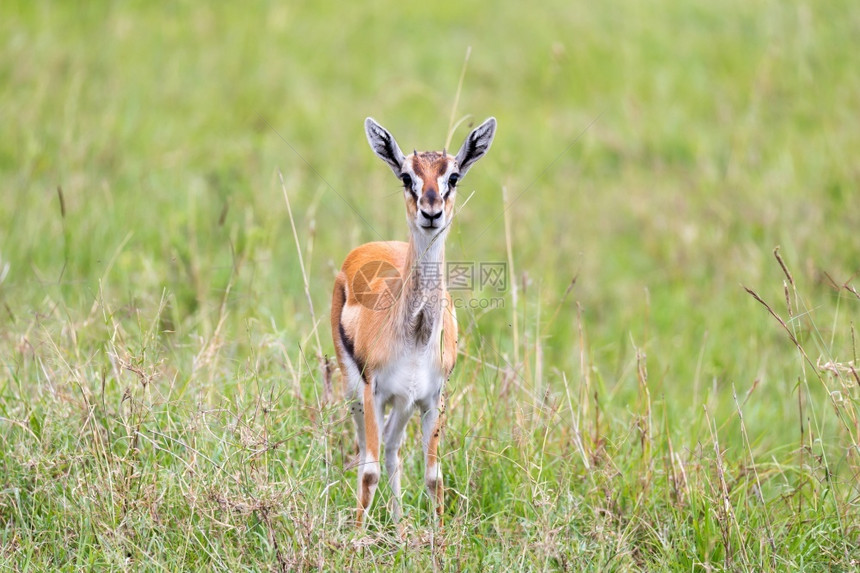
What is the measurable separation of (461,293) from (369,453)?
2321mm

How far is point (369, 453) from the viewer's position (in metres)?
4.18

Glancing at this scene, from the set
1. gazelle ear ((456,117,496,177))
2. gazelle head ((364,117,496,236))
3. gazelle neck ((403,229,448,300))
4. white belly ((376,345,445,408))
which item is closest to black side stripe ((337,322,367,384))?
white belly ((376,345,445,408))

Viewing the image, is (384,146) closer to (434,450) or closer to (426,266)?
(426,266)

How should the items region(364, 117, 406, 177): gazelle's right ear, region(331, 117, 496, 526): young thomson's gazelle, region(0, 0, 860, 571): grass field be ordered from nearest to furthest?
1. region(0, 0, 860, 571): grass field
2. region(331, 117, 496, 526): young thomson's gazelle
3. region(364, 117, 406, 177): gazelle's right ear

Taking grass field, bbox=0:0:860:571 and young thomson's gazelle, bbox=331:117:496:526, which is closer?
grass field, bbox=0:0:860:571

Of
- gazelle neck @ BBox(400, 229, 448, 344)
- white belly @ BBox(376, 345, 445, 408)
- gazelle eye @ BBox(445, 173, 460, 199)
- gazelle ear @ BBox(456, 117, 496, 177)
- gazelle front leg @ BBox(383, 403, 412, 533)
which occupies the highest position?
gazelle ear @ BBox(456, 117, 496, 177)

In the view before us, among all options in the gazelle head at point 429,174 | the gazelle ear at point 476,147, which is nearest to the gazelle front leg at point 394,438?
the gazelle head at point 429,174

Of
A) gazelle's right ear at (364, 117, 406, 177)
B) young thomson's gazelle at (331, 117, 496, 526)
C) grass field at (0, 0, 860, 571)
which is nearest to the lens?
grass field at (0, 0, 860, 571)

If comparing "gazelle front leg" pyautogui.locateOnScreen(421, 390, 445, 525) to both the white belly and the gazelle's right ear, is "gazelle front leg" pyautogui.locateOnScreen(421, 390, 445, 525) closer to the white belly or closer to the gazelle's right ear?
the white belly

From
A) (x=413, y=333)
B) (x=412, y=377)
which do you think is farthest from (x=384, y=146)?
(x=412, y=377)

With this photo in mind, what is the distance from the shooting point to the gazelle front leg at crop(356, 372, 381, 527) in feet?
13.6

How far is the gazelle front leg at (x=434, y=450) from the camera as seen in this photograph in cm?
408

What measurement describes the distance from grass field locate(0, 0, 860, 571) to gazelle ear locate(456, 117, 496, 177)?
23cm

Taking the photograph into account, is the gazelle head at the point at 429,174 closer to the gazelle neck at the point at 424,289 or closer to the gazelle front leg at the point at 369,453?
the gazelle neck at the point at 424,289
